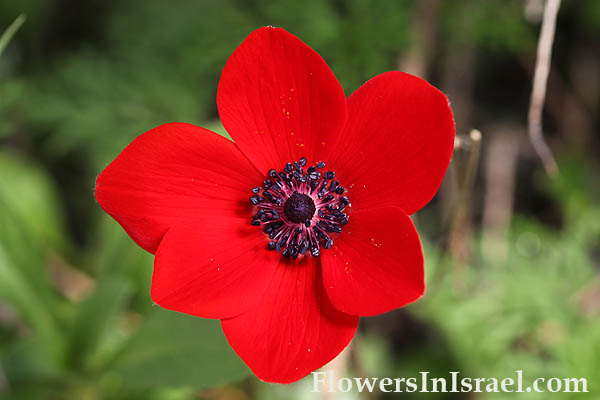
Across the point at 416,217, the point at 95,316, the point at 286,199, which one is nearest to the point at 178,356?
the point at 95,316

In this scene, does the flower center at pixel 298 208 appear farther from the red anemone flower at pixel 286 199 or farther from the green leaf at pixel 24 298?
the green leaf at pixel 24 298

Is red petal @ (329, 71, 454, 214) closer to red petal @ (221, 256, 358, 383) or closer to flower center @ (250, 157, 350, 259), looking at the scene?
flower center @ (250, 157, 350, 259)

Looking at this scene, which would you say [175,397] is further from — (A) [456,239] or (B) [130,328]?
(A) [456,239]

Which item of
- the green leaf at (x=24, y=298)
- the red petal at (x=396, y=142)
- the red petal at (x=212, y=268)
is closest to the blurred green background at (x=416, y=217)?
the green leaf at (x=24, y=298)

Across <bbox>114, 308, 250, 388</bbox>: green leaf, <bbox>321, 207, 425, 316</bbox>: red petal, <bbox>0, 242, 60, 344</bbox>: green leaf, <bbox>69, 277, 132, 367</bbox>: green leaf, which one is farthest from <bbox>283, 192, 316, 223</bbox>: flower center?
<bbox>0, 242, 60, 344</bbox>: green leaf

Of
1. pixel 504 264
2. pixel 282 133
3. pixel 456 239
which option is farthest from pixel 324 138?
pixel 504 264

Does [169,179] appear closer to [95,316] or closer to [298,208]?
[298,208]
